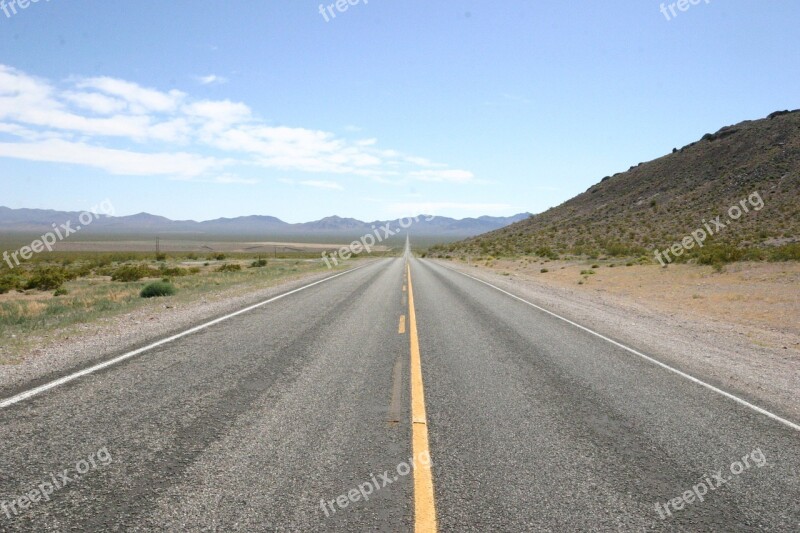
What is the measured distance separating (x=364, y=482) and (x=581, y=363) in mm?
5265

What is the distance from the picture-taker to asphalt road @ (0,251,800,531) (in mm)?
3314

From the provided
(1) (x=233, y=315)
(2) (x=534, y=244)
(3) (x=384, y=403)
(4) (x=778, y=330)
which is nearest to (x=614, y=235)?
(2) (x=534, y=244)

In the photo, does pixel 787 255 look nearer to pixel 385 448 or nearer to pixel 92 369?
pixel 385 448

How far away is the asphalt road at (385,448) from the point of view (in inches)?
130

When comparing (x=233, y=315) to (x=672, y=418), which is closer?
(x=672, y=418)

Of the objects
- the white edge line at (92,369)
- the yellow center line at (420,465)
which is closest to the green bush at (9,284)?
the white edge line at (92,369)

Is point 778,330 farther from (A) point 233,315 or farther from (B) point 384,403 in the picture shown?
(A) point 233,315

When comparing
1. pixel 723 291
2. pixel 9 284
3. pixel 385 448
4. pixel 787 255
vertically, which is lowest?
pixel 9 284

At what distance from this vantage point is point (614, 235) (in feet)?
183

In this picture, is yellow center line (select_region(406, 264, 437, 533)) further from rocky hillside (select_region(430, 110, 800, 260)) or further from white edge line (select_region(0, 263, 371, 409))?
rocky hillside (select_region(430, 110, 800, 260))

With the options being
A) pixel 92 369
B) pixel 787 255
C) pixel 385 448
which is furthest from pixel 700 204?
pixel 92 369

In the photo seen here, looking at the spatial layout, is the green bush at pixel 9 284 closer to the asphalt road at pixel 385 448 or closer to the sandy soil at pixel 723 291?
the asphalt road at pixel 385 448

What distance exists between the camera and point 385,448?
432cm

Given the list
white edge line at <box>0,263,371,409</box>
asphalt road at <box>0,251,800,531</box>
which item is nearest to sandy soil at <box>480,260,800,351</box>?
asphalt road at <box>0,251,800,531</box>
